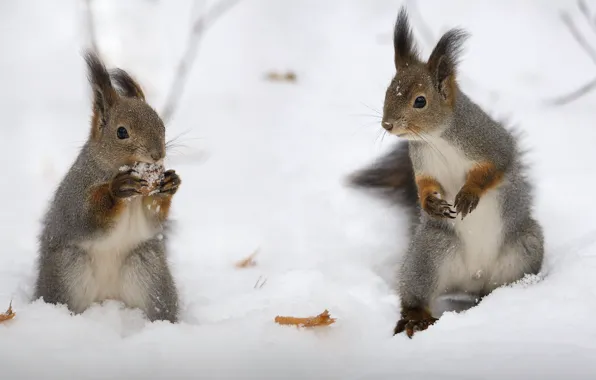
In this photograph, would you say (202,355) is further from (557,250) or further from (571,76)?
(571,76)

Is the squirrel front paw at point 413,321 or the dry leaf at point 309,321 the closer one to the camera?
the dry leaf at point 309,321

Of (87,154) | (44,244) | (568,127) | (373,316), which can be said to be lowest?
(373,316)

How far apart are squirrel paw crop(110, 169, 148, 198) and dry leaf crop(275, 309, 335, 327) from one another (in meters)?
0.50

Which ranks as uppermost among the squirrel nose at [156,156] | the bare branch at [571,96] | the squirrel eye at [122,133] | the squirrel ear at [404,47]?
the bare branch at [571,96]

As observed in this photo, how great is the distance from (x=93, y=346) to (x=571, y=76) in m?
3.10

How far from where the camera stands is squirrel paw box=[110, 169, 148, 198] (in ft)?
7.36

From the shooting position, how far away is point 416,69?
8.13 ft

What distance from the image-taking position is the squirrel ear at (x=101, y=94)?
236 centimetres

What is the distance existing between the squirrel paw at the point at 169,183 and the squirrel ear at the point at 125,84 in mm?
300

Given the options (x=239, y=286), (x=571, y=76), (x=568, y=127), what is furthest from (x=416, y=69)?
(x=571, y=76)

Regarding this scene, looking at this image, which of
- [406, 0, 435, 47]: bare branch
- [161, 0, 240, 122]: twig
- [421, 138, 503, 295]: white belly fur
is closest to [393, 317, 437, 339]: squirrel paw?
[421, 138, 503, 295]: white belly fur

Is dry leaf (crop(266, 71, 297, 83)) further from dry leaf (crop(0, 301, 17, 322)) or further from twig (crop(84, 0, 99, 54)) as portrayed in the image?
dry leaf (crop(0, 301, 17, 322))

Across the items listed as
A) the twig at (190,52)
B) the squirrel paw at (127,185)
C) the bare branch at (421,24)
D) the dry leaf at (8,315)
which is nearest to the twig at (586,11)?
the bare branch at (421,24)

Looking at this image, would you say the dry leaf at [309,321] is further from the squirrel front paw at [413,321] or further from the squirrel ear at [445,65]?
the squirrel ear at [445,65]
